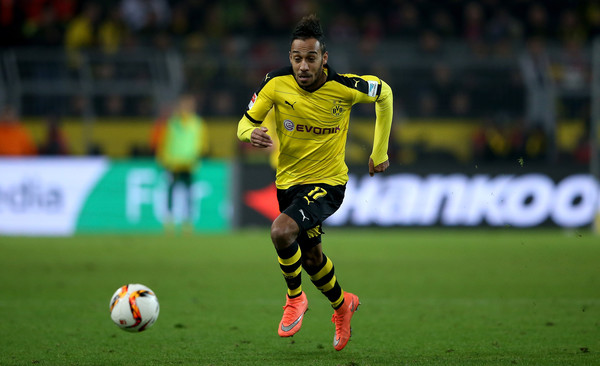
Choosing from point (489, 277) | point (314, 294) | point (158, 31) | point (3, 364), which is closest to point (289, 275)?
point (3, 364)

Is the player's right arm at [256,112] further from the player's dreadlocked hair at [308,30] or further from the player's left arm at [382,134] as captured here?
the player's left arm at [382,134]

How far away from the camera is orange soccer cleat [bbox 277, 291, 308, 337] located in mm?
5531

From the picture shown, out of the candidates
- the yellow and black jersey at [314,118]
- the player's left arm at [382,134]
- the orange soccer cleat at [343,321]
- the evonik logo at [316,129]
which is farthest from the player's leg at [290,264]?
the player's left arm at [382,134]

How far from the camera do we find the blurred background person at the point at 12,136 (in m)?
15.0

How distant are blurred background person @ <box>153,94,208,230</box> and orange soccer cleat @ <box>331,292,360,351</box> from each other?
28.4 feet

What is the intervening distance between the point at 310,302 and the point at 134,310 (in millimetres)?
2668

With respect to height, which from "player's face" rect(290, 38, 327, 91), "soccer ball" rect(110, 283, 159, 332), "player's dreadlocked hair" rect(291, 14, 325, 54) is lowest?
"soccer ball" rect(110, 283, 159, 332)

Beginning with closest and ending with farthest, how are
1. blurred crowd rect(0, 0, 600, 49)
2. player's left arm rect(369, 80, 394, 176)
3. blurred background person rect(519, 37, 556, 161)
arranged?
player's left arm rect(369, 80, 394, 176) < blurred background person rect(519, 37, 556, 161) < blurred crowd rect(0, 0, 600, 49)

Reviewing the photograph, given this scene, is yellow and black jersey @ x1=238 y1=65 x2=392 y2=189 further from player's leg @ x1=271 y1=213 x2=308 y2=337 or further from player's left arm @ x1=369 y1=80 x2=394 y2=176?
player's leg @ x1=271 y1=213 x2=308 y2=337

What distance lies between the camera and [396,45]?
55.4 ft

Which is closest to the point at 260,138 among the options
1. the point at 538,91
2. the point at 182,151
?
the point at 182,151

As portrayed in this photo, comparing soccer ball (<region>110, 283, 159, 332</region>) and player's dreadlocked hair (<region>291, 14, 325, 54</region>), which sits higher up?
player's dreadlocked hair (<region>291, 14, 325, 54</region>)

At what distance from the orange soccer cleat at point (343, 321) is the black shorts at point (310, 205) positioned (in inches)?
18.1

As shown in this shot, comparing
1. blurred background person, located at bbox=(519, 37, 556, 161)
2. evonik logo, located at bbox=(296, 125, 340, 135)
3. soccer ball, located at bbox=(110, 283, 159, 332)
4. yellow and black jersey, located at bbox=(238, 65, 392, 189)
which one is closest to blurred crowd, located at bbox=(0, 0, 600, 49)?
blurred background person, located at bbox=(519, 37, 556, 161)
